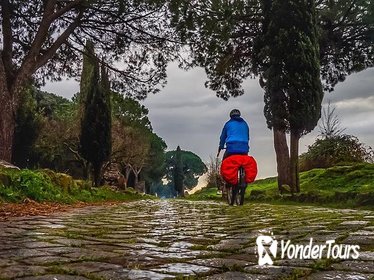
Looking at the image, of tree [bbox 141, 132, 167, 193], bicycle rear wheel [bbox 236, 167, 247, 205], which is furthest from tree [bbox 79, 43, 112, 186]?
tree [bbox 141, 132, 167, 193]

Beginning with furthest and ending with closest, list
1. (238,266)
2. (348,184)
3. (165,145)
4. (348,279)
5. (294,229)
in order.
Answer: (165,145) < (348,184) < (294,229) < (238,266) < (348,279)

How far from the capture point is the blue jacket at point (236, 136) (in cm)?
940

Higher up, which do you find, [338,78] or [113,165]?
[338,78]

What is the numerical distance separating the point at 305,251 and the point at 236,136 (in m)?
6.51

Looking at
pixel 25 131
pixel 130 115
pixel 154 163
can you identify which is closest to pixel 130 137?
pixel 130 115

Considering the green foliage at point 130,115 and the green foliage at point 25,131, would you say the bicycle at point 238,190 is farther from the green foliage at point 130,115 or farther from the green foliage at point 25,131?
the green foliage at point 130,115

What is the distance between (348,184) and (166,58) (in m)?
7.64

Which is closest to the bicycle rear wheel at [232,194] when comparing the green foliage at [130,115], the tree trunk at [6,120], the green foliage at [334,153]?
the tree trunk at [6,120]

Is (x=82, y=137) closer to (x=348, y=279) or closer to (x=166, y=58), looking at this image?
(x=166, y=58)

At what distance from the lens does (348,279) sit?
85.7 inches

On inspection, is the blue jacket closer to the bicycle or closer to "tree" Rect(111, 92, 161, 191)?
the bicycle

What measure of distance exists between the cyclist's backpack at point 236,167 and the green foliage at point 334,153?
1288cm

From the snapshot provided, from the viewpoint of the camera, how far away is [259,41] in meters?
14.8

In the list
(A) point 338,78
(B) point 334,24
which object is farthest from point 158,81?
(A) point 338,78
